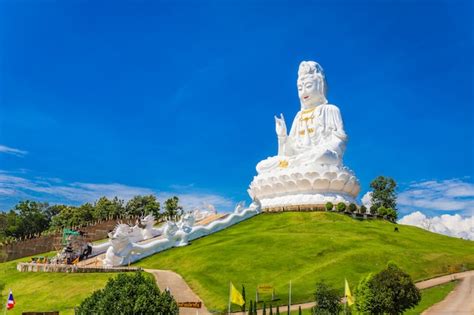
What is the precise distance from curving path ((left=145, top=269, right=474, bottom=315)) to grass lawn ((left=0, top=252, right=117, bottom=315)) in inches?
129

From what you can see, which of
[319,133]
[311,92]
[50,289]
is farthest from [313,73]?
[50,289]

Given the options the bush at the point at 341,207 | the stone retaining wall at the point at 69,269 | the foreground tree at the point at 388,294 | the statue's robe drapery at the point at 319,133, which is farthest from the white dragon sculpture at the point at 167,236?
the foreground tree at the point at 388,294

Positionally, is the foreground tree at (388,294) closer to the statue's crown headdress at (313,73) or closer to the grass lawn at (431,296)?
the grass lawn at (431,296)

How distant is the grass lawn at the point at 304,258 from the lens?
22938mm

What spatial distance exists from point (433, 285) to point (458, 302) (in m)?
2.52

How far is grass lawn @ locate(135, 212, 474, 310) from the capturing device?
22.9 metres

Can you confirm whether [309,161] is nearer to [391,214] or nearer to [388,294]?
[391,214]

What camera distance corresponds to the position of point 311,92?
5084 centimetres

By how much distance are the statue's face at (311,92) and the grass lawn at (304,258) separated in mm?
18492

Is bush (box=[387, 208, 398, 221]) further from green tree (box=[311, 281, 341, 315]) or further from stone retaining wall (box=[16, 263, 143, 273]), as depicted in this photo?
green tree (box=[311, 281, 341, 315])

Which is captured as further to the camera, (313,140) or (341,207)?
(313,140)

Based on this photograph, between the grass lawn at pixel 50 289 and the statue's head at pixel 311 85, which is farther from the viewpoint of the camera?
the statue's head at pixel 311 85

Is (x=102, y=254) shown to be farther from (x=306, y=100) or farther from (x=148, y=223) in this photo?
(x=306, y=100)

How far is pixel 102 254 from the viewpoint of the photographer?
35312mm
